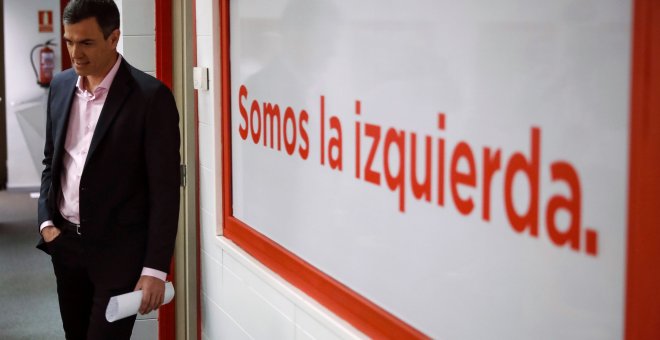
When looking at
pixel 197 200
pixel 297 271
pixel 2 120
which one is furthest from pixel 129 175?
pixel 2 120

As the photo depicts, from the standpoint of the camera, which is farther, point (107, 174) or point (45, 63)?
point (45, 63)

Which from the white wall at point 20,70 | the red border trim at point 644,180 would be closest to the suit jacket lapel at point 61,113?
the red border trim at point 644,180

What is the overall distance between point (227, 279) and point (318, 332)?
37.2 inches

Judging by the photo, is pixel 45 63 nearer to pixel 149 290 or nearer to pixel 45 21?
pixel 45 21

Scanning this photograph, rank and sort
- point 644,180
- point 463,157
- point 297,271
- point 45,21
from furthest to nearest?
point 45,21, point 297,271, point 463,157, point 644,180

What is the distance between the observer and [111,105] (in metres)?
2.83

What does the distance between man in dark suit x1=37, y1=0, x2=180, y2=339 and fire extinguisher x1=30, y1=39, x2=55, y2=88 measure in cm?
742

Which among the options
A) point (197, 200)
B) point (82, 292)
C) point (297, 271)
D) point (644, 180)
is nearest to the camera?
point (644, 180)

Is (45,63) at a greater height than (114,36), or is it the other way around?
(114,36)

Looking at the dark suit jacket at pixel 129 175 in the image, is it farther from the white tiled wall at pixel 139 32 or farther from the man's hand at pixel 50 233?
the white tiled wall at pixel 139 32

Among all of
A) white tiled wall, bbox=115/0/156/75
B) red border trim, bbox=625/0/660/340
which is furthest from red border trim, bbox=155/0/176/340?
red border trim, bbox=625/0/660/340

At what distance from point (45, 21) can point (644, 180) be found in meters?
9.67

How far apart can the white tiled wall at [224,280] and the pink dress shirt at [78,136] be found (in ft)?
1.10

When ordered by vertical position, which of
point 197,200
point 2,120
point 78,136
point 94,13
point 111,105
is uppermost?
point 94,13
